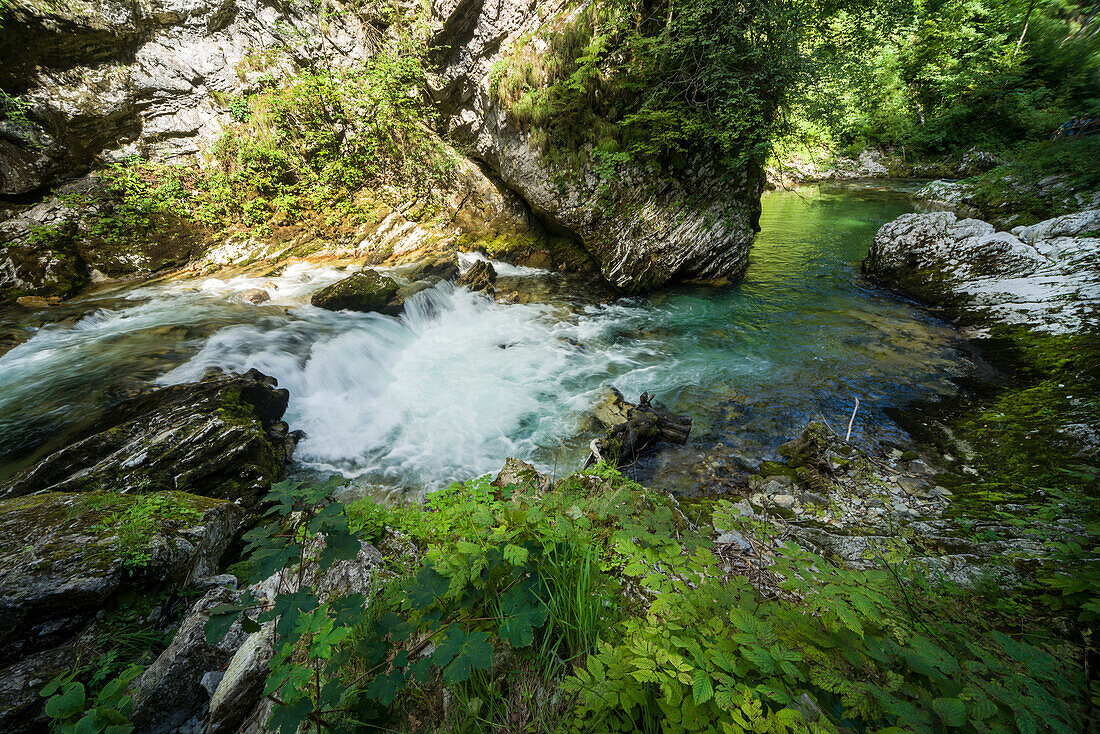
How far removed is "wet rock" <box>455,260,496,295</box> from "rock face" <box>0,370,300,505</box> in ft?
19.1

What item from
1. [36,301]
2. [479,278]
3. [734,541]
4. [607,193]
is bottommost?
[734,541]

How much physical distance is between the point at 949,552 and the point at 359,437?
21.0 ft

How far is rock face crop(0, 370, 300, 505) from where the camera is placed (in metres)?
3.34

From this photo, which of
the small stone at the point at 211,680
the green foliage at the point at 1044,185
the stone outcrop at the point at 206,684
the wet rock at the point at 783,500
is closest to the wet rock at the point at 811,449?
the wet rock at the point at 783,500

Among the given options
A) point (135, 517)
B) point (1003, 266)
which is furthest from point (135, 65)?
point (1003, 266)

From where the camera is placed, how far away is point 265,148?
10.5 metres

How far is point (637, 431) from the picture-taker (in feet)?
16.2

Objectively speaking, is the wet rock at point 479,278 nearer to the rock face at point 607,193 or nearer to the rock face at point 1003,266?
the rock face at point 607,193

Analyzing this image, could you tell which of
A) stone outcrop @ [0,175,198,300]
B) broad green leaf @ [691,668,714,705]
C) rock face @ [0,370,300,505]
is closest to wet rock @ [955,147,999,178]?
broad green leaf @ [691,668,714,705]

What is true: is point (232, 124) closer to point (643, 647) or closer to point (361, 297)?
point (361, 297)

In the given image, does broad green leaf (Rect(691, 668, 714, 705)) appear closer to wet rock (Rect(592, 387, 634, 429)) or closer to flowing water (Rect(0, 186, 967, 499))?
flowing water (Rect(0, 186, 967, 499))

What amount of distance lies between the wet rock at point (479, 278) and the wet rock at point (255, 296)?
4.31 meters

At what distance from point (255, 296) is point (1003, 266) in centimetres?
1519

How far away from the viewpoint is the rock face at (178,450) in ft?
11.0
